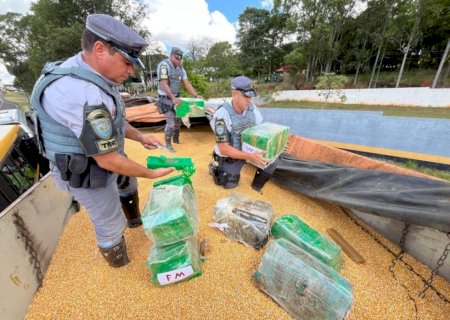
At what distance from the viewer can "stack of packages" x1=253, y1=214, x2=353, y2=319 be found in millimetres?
1058

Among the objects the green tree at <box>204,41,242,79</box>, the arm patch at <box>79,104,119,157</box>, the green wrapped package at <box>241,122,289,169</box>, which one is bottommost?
the green wrapped package at <box>241,122,289,169</box>

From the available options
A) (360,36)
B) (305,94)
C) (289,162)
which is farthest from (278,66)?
(289,162)

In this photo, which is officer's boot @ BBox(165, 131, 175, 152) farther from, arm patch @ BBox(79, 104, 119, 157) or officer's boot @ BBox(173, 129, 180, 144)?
arm patch @ BBox(79, 104, 119, 157)

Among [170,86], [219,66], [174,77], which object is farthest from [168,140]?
[219,66]

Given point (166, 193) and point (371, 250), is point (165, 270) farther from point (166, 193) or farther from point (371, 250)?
point (371, 250)

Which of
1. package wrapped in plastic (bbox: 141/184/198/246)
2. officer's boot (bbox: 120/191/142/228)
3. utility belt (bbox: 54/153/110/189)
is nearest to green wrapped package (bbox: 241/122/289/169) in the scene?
package wrapped in plastic (bbox: 141/184/198/246)

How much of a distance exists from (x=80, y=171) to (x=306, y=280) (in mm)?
1275

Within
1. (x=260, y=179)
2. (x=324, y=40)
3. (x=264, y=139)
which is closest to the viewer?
(x=264, y=139)

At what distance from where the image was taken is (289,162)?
7.66ft

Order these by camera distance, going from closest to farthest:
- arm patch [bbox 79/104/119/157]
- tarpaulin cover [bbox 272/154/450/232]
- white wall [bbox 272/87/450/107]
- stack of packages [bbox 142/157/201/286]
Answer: arm patch [bbox 79/104/119/157]
stack of packages [bbox 142/157/201/286]
tarpaulin cover [bbox 272/154/450/232]
white wall [bbox 272/87/450/107]

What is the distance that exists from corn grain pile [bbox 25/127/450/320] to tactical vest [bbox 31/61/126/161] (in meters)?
0.84

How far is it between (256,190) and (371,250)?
1.13 metres

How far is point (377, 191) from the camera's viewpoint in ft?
5.07

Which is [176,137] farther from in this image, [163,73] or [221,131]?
[221,131]
